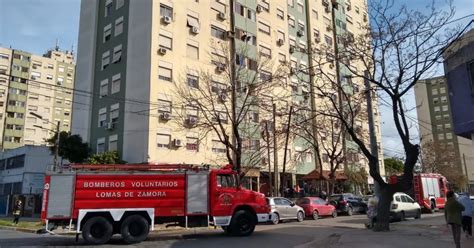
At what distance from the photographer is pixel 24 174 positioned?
44.5 m

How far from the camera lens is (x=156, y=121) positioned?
3145 cm

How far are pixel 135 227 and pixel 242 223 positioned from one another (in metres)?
4.27

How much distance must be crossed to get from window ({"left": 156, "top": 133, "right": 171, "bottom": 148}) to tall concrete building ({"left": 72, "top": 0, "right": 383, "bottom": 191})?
0.07ft

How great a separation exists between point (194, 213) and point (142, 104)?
16972 millimetres

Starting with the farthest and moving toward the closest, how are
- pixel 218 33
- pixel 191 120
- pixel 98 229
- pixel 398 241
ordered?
pixel 218 33 < pixel 191 120 < pixel 98 229 < pixel 398 241

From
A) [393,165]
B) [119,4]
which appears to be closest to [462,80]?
[119,4]

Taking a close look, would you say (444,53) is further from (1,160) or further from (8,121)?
(8,121)

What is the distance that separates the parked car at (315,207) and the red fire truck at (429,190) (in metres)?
7.31

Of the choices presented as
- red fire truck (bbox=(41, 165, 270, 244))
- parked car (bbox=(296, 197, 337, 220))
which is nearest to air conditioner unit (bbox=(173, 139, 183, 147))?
parked car (bbox=(296, 197, 337, 220))

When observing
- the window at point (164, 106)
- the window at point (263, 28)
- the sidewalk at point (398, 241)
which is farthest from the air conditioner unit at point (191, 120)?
the sidewalk at point (398, 241)

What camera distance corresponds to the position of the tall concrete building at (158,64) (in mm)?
32062

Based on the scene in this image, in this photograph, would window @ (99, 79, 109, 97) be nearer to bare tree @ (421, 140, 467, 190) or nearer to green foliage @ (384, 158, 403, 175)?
bare tree @ (421, 140, 467, 190)

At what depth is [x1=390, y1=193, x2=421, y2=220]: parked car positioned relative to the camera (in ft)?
79.9

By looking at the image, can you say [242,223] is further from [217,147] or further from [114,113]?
[114,113]
